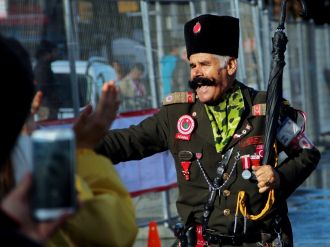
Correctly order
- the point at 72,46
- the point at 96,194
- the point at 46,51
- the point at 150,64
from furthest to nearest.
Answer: the point at 150,64, the point at 72,46, the point at 46,51, the point at 96,194

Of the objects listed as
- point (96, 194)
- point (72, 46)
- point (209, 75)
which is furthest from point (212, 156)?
point (72, 46)

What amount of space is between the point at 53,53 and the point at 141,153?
2.88 meters

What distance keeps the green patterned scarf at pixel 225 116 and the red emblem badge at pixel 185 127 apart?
0.33ft

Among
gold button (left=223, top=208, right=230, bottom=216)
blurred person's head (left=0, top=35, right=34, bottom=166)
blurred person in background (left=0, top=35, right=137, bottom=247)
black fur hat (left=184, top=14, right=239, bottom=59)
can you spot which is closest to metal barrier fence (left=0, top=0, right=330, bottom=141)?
black fur hat (left=184, top=14, right=239, bottom=59)

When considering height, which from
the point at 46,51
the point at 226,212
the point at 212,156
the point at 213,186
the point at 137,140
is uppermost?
the point at 46,51

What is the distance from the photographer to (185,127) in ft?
16.3

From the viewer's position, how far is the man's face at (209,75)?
4.97 metres

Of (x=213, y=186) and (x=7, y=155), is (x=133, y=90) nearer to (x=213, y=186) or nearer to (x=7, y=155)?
(x=213, y=186)

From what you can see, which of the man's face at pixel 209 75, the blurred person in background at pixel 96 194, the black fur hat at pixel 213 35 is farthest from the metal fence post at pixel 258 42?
the blurred person in background at pixel 96 194

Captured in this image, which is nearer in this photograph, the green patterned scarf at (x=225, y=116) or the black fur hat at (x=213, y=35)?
the green patterned scarf at (x=225, y=116)

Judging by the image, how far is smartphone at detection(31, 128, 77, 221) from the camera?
6.70 ft

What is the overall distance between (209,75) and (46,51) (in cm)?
266

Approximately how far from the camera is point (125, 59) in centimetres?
871

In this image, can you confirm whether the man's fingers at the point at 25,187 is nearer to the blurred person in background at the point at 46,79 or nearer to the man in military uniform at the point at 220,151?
the man in military uniform at the point at 220,151
